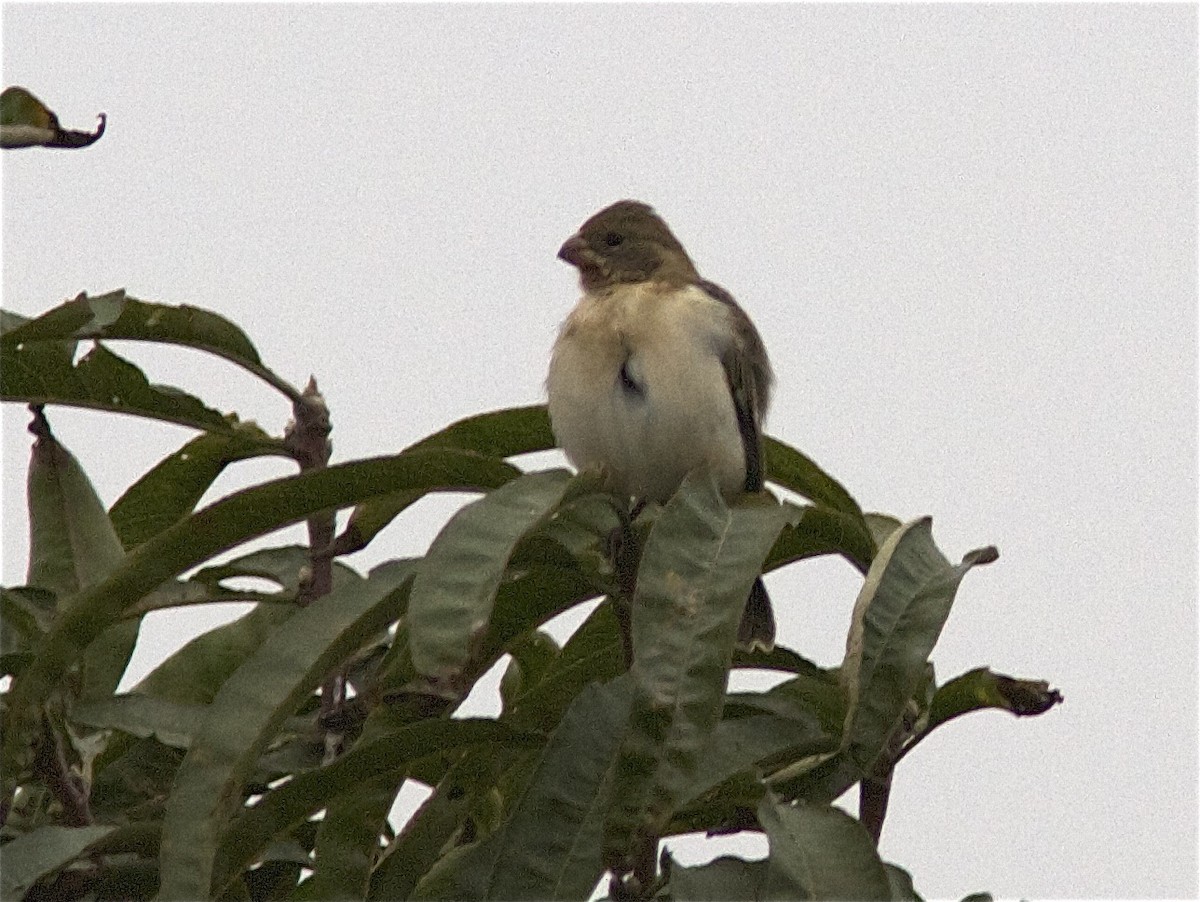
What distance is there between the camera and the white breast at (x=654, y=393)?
4336 millimetres

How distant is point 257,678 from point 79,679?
2.06ft

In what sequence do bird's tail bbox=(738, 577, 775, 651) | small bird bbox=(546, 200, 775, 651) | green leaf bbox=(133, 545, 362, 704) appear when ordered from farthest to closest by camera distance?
small bird bbox=(546, 200, 775, 651), bird's tail bbox=(738, 577, 775, 651), green leaf bbox=(133, 545, 362, 704)

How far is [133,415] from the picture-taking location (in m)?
3.46

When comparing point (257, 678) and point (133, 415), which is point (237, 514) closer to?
point (257, 678)

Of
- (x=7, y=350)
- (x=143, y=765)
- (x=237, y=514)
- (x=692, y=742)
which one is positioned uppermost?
(x=7, y=350)

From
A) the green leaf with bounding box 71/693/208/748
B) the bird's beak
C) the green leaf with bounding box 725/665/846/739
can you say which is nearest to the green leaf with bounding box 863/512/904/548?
the green leaf with bounding box 725/665/846/739

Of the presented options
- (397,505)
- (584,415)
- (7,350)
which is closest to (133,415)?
(7,350)

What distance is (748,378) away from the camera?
4680mm

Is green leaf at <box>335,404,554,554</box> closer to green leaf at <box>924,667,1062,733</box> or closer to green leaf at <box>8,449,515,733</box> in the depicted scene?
green leaf at <box>8,449,515,733</box>

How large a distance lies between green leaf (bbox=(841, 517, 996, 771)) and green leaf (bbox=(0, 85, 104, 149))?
4.88 feet

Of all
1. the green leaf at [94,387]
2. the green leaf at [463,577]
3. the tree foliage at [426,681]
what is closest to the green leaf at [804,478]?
the tree foliage at [426,681]

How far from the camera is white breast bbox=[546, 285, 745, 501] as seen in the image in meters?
4.34

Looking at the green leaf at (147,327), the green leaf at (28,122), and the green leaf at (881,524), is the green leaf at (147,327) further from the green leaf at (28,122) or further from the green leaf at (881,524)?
the green leaf at (881,524)

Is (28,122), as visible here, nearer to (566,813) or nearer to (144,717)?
(144,717)
